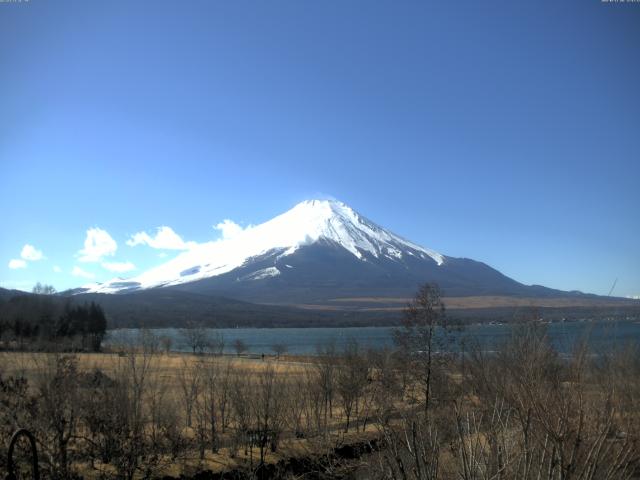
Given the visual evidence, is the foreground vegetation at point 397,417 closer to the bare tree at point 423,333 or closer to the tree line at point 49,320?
the bare tree at point 423,333

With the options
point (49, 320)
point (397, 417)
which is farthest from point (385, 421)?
point (49, 320)

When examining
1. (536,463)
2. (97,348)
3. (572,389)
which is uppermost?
(572,389)

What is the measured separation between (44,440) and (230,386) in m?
10.00

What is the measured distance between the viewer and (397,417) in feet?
72.2

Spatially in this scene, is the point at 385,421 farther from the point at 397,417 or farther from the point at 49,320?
the point at 49,320

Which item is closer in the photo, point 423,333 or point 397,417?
point 397,417

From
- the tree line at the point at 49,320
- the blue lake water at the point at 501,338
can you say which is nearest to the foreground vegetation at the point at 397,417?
the blue lake water at the point at 501,338

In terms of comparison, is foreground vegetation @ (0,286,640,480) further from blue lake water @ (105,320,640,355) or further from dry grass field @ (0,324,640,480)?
blue lake water @ (105,320,640,355)

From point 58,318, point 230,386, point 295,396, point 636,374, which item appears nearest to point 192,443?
point 230,386

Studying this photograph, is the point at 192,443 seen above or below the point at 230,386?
below

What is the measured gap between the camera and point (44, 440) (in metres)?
14.9

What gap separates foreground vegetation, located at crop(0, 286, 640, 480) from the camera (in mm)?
6285

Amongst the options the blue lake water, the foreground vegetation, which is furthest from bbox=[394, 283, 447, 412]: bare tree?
the blue lake water

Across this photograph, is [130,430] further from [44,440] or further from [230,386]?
[230,386]
